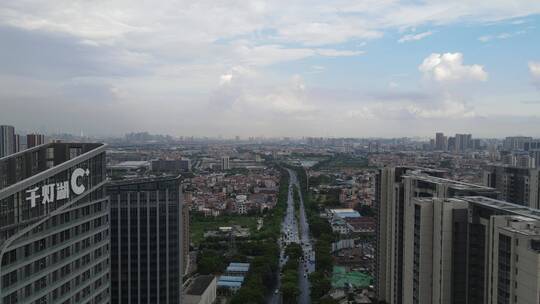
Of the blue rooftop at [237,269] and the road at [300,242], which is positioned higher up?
the blue rooftop at [237,269]

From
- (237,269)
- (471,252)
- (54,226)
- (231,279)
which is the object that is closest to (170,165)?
(237,269)

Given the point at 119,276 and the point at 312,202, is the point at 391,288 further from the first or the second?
the point at 312,202

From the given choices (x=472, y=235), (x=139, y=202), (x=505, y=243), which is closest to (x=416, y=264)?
(x=472, y=235)

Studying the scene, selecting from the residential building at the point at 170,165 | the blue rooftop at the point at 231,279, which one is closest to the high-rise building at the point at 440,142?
the residential building at the point at 170,165

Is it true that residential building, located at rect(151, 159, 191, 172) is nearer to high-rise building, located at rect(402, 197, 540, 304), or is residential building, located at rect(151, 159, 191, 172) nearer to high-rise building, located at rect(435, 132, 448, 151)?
high-rise building, located at rect(402, 197, 540, 304)

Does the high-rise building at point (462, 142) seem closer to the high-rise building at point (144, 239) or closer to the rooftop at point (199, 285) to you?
the rooftop at point (199, 285)

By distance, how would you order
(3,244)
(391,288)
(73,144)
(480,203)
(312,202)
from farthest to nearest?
(312,202) → (391,288) → (480,203) → (73,144) → (3,244)
